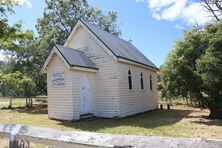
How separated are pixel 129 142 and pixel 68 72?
1471 cm

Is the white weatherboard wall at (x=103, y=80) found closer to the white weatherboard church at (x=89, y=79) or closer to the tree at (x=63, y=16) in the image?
the white weatherboard church at (x=89, y=79)

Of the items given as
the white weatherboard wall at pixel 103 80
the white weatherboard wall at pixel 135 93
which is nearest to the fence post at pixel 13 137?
the white weatherboard wall at pixel 103 80

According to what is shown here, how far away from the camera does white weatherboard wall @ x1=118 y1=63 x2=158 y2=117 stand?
19.1m

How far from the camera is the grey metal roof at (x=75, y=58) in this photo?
57.4ft

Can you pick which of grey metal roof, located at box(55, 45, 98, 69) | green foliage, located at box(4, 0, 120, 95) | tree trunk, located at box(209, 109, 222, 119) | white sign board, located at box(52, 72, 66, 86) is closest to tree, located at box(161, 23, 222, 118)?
tree trunk, located at box(209, 109, 222, 119)

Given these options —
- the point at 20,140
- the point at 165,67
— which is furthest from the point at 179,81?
the point at 20,140

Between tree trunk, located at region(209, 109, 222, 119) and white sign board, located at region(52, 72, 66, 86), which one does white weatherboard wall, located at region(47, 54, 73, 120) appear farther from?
tree trunk, located at region(209, 109, 222, 119)

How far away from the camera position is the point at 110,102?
18.8 m

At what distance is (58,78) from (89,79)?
2268 millimetres

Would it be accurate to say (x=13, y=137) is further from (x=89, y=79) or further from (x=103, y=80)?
(x=103, y=80)

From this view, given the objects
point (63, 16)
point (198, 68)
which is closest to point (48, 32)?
point (63, 16)

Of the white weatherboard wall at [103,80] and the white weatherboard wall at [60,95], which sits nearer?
the white weatherboard wall at [60,95]

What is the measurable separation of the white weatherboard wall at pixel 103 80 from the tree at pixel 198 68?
362cm

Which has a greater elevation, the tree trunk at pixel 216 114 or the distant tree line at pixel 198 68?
the distant tree line at pixel 198 68
